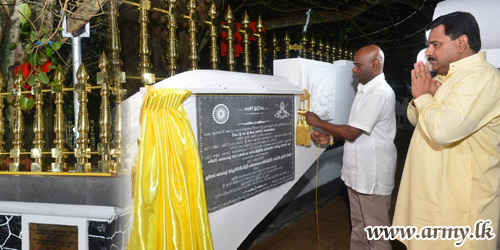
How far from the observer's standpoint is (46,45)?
3277mm

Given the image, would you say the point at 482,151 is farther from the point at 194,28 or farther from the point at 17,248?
the point at 17,248

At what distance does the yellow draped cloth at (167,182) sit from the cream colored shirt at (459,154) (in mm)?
1447

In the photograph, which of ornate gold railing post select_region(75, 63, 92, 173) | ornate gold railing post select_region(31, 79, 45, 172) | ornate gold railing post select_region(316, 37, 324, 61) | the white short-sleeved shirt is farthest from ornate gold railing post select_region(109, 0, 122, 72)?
ornate gold railing post select_region(316, 37, 324, 61)

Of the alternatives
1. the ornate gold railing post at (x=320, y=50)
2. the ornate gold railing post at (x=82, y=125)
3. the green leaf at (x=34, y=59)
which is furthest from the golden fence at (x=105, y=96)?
the ornate gold railing post at (x=320, y=50)

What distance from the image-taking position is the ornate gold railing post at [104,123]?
2721 mm

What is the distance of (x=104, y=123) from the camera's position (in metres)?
2.78

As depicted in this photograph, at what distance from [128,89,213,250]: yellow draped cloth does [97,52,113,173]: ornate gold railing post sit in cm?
50

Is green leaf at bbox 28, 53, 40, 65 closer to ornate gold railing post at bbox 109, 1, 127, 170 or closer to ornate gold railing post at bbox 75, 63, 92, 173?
ornate gold railing post at bbox 75, 63, 92, 173

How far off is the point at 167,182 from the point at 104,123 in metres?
0.78

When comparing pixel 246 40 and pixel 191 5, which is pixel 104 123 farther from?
pixel 246 40

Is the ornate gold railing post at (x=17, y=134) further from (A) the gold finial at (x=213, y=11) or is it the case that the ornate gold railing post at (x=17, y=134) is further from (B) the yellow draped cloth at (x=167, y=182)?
(A) the gold finial at (x=213, y=11)

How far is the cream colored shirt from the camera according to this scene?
211cm

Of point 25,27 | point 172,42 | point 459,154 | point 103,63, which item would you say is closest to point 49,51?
point 25,27

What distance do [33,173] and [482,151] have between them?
3224 millimetres
